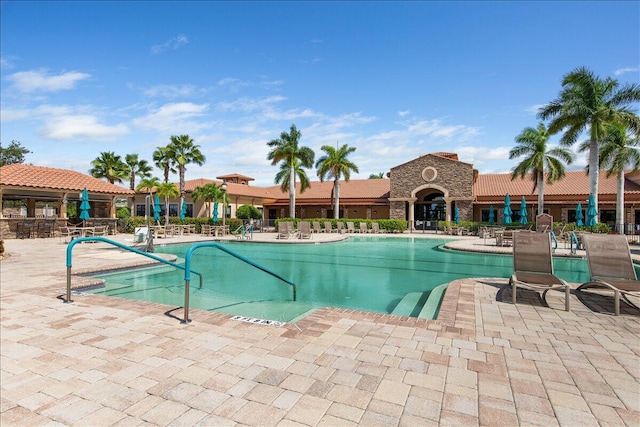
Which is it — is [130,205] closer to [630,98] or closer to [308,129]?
[308,129]

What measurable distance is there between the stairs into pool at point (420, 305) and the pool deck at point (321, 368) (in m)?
0.84

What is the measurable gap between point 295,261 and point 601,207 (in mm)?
27930

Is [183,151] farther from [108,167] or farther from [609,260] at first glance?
[609,260]

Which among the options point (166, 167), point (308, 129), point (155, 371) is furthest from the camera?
point (166, 167)

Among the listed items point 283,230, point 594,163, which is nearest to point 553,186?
point 594,163

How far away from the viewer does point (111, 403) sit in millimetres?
2586

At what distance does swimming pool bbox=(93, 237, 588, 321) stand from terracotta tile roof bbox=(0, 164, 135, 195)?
12.0 metres

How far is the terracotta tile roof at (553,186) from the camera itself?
28.8 meters

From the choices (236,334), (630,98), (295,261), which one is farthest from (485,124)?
(236,334)

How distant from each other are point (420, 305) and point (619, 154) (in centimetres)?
2193

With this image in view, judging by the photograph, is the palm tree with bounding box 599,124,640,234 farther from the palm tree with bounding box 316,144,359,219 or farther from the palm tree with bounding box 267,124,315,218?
the palm tree with bounding box 267,124,315,218

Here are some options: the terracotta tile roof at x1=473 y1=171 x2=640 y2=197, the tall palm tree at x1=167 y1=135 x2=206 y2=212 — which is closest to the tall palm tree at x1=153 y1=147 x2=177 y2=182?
the tall palm tree at x1=167 y1=135 x2=206 y2=212

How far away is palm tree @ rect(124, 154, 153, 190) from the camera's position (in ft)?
127

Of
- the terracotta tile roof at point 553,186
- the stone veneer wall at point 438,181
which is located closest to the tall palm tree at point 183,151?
the stone veneer wall at point 438,181
